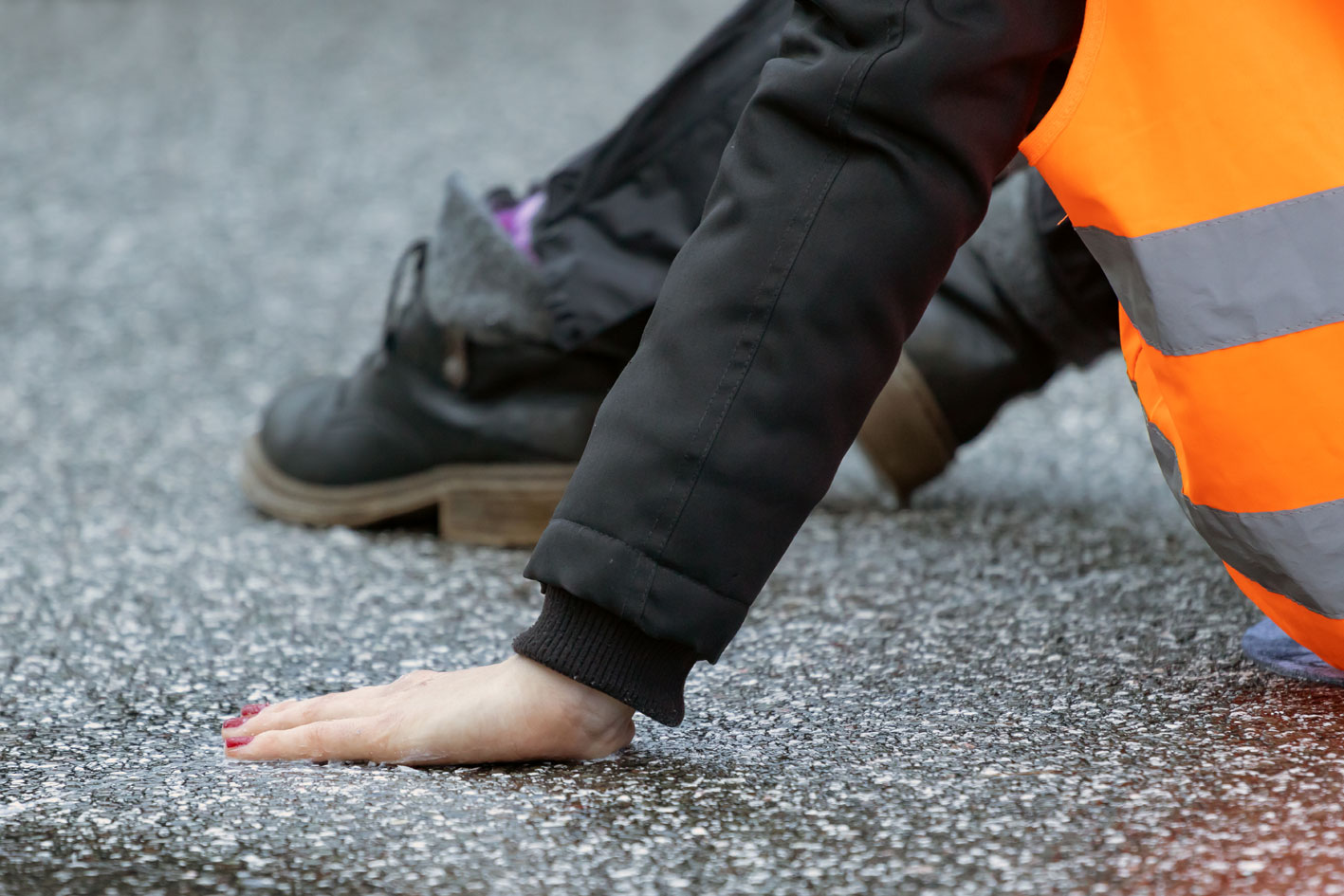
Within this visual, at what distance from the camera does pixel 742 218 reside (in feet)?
2.22

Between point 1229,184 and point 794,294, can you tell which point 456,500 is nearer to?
point 794,294

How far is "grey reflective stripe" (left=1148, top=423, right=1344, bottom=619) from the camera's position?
685 mm

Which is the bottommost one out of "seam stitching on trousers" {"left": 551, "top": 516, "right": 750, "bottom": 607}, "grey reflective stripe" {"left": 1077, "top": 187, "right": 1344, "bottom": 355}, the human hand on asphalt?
the human hand on asphalt

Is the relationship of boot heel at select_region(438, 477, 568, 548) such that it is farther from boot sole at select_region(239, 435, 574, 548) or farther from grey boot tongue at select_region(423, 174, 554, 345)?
grey boot tongue at select_region(423, 174, 554, 345)

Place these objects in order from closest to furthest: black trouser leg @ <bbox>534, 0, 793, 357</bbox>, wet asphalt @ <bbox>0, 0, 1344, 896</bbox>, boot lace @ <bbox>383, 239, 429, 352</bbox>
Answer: wet asphalt @ <bbox>0, 0, 1344, 896</bbox> < black trouser leg @ <bbox>534, 0, 793, 357</bbox> < boot lace @ <bbox>383, 239, 429, 352</bbox>

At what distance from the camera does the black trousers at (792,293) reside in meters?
0.65

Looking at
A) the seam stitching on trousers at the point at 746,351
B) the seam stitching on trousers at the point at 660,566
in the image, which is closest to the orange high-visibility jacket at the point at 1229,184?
the seam stitching on trousers at the point at 746,351

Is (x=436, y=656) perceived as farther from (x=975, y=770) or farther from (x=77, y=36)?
(x=77, y=36)

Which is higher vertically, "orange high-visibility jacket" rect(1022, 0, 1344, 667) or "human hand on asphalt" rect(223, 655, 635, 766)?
"orange high-visibility jacket" rect(1022, 0, 1344, 667)

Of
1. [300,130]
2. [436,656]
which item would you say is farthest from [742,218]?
[300,130]

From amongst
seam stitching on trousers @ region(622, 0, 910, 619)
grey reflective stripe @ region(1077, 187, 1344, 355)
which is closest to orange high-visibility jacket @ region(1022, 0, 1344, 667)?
grey reflective stripe @ region(1077, 187, 1344, 355)

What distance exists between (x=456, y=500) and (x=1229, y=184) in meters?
0.78

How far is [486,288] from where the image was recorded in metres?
1.24

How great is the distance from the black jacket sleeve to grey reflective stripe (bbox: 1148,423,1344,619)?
18 cm
